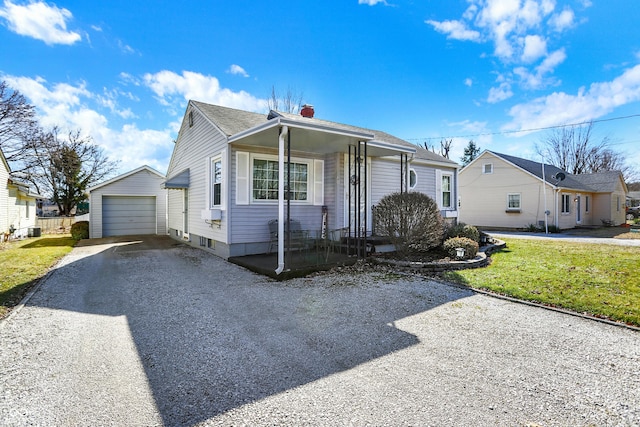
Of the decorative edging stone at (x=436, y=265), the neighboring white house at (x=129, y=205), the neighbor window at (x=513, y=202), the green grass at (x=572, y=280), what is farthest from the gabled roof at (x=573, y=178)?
the neighboring white house at (x=129, y=205)

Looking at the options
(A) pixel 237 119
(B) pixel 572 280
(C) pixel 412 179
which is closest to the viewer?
(B) pixel 572 280

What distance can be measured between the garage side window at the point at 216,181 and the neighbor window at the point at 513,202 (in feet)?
65.6

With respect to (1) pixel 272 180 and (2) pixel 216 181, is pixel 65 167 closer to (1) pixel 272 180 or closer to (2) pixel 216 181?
(2) pixel 216 181

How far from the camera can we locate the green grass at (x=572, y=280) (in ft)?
16.0

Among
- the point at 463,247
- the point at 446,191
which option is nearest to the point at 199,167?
the point at 463,247

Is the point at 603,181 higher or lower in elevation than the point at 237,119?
lower

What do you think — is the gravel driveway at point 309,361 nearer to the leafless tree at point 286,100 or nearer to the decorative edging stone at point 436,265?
the decorative edging stone at point 436,265

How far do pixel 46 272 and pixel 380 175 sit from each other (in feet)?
32.1

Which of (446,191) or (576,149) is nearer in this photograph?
(446,191)

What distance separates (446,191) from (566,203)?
13606mm

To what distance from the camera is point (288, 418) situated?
2273 millimetres

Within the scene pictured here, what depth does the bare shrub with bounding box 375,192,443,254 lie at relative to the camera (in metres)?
8.04

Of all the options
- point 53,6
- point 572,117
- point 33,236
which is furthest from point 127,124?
point 572,117

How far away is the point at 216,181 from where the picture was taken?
973 cm
